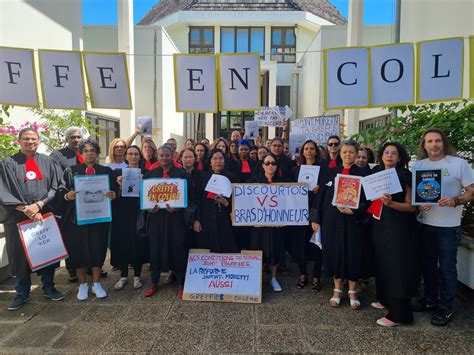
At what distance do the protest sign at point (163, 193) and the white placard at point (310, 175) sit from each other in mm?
1678

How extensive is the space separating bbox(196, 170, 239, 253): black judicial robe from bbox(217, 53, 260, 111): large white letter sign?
1.08 m

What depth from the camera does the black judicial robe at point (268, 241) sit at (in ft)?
15.0

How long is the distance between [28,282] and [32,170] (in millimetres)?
1446

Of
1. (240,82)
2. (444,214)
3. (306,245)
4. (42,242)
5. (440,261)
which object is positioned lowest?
(306,245)

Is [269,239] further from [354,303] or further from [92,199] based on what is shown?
[92,199]

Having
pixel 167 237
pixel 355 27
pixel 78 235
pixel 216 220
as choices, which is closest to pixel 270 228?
pixel 216 220

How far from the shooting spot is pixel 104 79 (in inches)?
195

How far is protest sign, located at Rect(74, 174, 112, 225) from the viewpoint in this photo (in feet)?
14.1

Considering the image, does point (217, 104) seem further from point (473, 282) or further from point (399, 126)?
point (473, 282)

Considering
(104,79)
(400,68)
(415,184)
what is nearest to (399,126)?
(400,68)

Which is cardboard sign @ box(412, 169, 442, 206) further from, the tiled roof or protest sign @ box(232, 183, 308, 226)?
the tiled roof

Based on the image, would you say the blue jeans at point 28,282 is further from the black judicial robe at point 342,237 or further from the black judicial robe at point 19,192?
the black judicial robe at point 342,237

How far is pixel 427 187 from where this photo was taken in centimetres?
352

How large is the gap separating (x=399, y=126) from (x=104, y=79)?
15.3 feet
